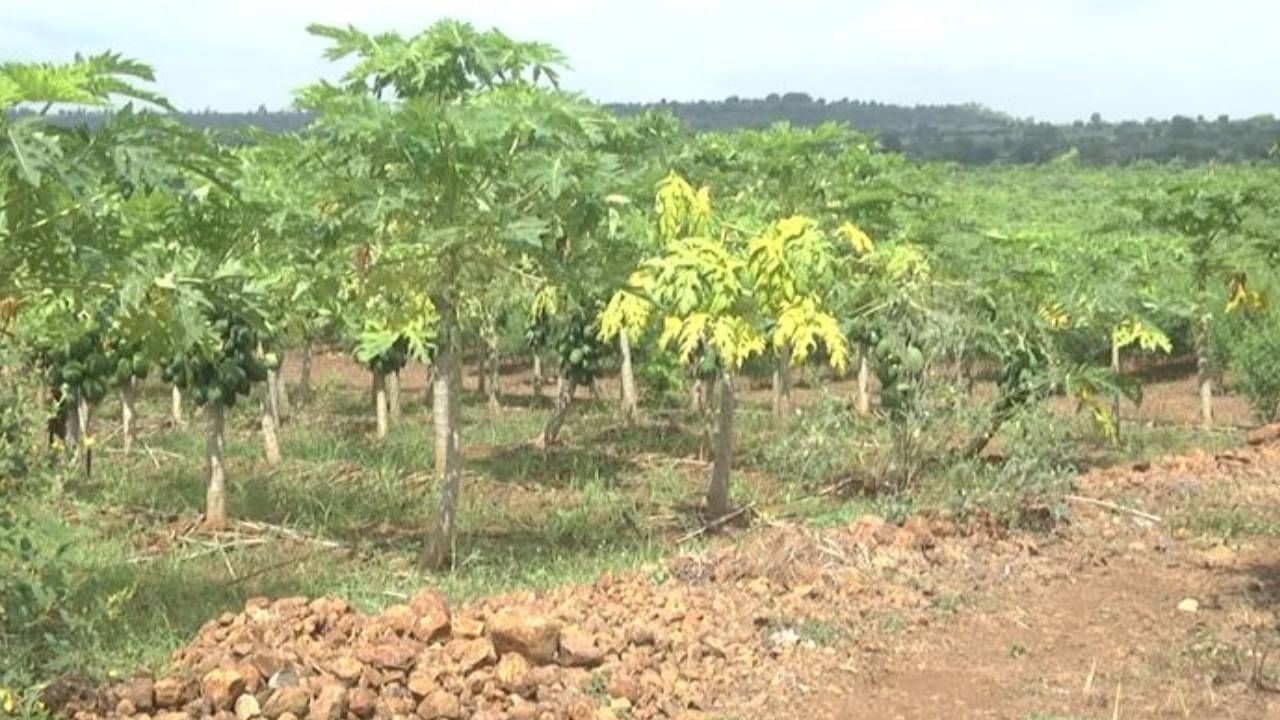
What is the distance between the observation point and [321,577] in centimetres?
923

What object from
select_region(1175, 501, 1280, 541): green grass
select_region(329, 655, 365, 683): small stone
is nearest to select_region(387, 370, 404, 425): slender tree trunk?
select_region(1175, 501, 1280, 541): green grass

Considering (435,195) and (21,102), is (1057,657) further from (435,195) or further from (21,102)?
(21,102)

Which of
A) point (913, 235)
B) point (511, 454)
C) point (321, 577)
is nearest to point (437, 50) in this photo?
point (321, 577)

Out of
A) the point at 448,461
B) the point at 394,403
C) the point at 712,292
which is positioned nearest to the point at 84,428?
the point at 394,403

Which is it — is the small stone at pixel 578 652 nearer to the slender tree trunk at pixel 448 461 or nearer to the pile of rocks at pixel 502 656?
the pile of rocks at pixel 502 656

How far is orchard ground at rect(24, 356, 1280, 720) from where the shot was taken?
6301mm

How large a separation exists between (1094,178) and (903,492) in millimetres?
72424

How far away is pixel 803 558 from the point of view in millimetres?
7730

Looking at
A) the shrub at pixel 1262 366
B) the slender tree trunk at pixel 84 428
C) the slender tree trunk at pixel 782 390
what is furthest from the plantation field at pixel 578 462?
the shrub at pixel 1262 366

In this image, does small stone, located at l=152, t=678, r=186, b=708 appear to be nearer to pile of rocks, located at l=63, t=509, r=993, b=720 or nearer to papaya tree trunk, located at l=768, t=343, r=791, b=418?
pile of rocks, located at l=63, t=509, r=993, b=720

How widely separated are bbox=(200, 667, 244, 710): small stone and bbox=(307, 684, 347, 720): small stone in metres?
0.29

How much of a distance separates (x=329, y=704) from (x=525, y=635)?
92 centimetres

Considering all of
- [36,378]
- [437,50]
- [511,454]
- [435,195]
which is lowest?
[511,454]

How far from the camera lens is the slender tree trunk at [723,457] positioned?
10.7m
